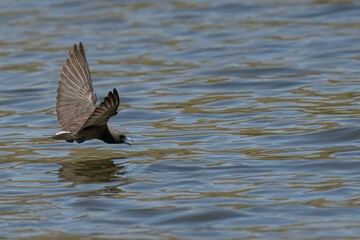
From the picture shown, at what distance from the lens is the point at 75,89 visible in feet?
32.2

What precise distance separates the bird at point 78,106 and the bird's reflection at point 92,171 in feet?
0.78

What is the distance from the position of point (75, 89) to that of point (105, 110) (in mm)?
1606

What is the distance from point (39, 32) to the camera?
16.7 m

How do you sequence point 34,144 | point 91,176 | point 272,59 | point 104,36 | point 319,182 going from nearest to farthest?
point 319,182 → point 91,176 → point 34,144 → point 272,59 → point 104,36

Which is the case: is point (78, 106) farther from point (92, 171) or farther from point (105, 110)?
point (105, 110)

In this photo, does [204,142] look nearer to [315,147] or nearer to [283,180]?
[315,147]

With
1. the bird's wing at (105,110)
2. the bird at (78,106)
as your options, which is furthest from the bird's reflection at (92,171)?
the bird's wing at (105,110)

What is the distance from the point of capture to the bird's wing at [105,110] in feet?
26.2

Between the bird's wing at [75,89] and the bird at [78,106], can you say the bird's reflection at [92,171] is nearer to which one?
the bird at [78,106]

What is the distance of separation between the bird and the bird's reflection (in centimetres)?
24

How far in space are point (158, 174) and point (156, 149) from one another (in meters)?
1.04

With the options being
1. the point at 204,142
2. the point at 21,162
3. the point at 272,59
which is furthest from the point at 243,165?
the point at 272,59

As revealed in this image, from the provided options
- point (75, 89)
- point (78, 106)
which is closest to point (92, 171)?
point (78, 106)

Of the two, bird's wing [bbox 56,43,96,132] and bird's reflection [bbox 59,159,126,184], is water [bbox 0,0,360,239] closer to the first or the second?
bird's reflection [bbox 59,159,126,184]
